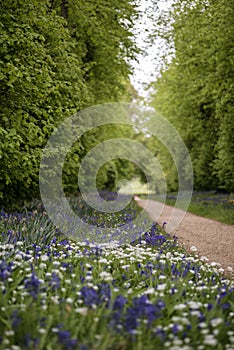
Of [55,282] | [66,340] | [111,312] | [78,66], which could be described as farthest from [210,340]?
[78,66]

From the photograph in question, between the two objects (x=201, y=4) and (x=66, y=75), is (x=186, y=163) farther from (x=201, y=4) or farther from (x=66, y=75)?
(x=66, y=75)

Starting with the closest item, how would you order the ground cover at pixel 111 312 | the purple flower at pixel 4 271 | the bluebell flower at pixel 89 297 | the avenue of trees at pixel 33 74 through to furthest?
the ground cover at pixel 111 312, the bluebell flower at pixel 89 297, the purple flower at pixel 4 271, the avenue of trees at pixel 33 74

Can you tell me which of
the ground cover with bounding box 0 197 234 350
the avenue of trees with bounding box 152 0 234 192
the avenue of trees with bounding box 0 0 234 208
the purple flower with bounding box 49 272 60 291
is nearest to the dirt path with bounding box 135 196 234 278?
the ground cover with bounding box 0 197 234 350

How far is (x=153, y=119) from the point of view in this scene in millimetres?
41594

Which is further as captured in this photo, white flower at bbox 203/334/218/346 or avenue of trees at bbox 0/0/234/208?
avenue of trees at bbox 0/0/234/208

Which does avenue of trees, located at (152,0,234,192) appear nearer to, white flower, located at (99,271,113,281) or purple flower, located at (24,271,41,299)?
white flower, located at (99,271,113,281)

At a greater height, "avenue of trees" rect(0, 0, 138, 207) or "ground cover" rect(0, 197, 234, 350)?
"avenue of trees" rect(0, 0, 138, 207)

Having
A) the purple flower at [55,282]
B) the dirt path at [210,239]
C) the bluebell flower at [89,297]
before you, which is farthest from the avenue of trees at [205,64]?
the bluebell flower at [89,297]

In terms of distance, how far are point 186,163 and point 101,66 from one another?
16.3 metres

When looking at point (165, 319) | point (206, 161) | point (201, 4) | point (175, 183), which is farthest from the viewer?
point (175, 183)

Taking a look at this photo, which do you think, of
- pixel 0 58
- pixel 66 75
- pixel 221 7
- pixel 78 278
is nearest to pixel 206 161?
pixel 221 7

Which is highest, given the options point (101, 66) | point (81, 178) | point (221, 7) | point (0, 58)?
point (221, 7)

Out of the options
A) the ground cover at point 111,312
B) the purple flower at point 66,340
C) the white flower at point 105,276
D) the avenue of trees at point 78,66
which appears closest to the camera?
the purple flower at point 66,340

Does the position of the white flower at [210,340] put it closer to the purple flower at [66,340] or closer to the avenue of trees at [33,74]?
the purple flower at [66,340]
